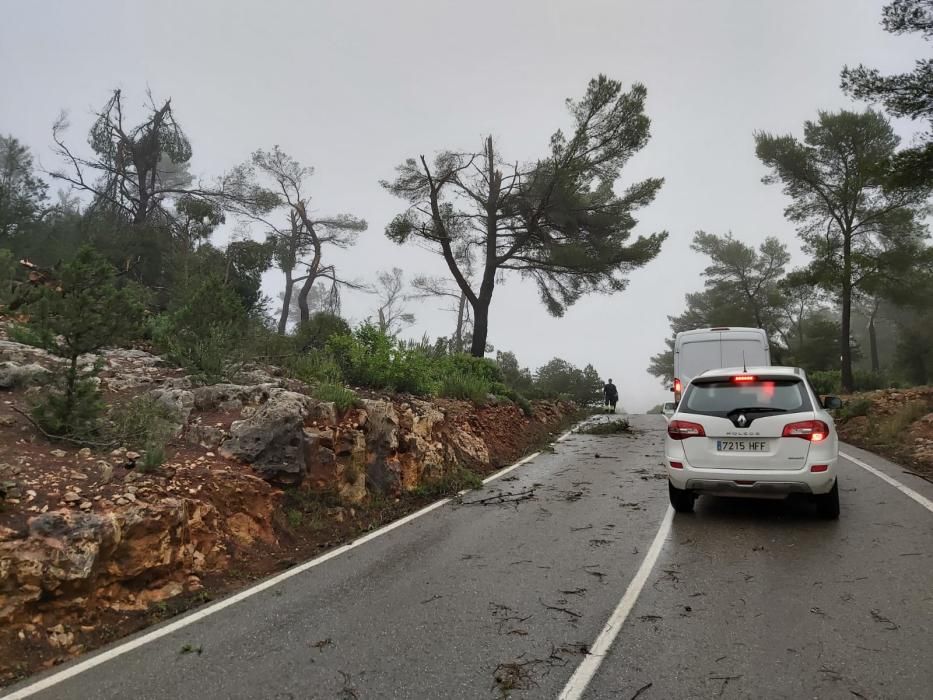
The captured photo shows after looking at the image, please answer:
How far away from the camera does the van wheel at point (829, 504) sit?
6.30 meters

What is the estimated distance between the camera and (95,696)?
3.32 meters

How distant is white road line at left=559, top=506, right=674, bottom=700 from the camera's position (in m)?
3.26

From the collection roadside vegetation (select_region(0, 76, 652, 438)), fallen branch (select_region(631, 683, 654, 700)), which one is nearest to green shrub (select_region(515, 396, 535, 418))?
roadside vegetation (select_region(0, 76, 652, 438))

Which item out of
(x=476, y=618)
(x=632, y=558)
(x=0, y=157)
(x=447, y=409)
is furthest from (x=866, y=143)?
(x=0, y=157)

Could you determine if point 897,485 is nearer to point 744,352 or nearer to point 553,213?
point 744,352

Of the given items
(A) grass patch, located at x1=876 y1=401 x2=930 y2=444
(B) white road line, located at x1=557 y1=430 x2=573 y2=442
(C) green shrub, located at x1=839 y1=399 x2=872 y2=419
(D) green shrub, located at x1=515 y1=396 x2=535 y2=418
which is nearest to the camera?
(A) grass patch, located at x1=876 y1=401 x2=930 y2=444

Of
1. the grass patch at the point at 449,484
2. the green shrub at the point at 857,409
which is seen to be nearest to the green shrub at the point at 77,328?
the grass patch at the point at 449,484

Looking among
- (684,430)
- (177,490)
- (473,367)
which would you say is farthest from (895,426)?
(177,490)

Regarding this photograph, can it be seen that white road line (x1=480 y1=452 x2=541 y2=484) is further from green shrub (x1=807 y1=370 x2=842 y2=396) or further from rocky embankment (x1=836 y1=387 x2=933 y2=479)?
green shrub (x1=807 y1=370 x2=842 y2=396)

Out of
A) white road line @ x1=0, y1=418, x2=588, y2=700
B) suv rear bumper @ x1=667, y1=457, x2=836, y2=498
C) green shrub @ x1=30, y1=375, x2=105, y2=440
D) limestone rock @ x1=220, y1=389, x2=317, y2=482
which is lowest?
white road line @ x1=0, y1=418, x2=588, y2=700

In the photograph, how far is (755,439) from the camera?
620 centimetres

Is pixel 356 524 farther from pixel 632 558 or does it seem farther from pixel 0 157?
pixel 0 157

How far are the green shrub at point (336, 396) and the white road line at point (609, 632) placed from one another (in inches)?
184

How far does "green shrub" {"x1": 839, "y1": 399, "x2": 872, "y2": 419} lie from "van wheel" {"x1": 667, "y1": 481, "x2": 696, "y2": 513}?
10.7 m
